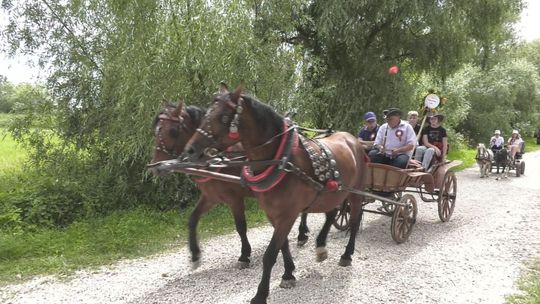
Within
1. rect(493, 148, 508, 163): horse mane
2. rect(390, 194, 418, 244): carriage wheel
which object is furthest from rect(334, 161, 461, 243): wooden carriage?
rect(493, 148, 508, 163): horse mane

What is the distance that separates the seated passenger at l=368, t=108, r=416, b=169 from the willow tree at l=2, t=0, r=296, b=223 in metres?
2.34

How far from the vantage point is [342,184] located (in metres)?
4.61

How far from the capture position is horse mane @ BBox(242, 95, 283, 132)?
365 centimetres

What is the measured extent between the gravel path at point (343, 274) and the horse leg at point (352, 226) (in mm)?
121

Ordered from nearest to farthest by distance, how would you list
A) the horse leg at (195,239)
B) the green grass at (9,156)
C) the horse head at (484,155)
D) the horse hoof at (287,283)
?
the horse hoof at (287,283) → the horse leg at (195,239) → the green grass at (9,156) → the horse head at (484,155)

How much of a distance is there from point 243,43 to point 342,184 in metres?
3.61

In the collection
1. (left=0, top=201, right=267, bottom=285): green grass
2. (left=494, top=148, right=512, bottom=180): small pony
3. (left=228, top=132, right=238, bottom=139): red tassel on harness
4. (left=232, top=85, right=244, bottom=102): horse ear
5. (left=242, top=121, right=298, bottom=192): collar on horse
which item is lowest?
(left=0, top=201, right=267, bottom=285): green grass

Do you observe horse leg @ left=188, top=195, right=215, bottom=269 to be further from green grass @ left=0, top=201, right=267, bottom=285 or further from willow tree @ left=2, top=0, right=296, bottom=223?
willow tree @ left=2, top=0, right=296, bottom=223

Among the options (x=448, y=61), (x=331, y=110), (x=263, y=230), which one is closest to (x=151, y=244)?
(x=263, y=230)

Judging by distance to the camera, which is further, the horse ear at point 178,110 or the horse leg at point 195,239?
the horse leg at point 195,239

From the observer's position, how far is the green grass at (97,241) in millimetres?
5195

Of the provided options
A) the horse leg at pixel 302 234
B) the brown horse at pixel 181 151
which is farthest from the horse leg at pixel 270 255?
the horse leg at pixel 302 234

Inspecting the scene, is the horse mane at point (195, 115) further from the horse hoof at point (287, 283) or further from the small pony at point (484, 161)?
the small pony at point (484, 161)

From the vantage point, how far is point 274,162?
3744 mm
